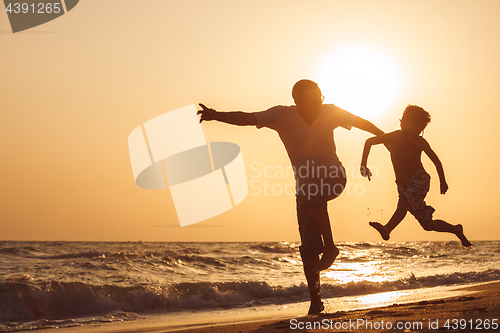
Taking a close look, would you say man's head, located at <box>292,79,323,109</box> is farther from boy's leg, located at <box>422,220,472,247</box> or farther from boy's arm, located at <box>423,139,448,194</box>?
boy's leg, located at <box>422,220,472,247</box>

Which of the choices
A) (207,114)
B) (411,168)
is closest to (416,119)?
(411,168)

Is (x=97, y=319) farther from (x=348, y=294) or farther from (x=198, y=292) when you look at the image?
(x=348, y=294)

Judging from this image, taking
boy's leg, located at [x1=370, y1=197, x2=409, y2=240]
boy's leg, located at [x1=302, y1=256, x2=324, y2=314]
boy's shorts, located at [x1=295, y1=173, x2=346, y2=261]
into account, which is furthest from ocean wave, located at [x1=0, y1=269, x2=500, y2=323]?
boy's shorts, located at [x1=295, y1=173, x2=346, y2=261]

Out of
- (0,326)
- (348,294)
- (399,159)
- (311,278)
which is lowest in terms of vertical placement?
(348,294)

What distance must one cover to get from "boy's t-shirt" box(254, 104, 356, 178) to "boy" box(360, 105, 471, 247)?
1.89 feet

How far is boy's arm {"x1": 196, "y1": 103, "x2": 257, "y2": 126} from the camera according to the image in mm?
3820

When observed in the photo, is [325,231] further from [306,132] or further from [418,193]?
[418,193]

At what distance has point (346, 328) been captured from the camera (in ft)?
10.4

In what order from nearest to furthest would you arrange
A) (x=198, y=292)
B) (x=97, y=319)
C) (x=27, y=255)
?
(x=97, y=319), (x=198, y=292), (x=27, y=255)

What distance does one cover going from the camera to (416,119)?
4.51m

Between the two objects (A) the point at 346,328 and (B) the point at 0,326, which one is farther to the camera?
(B) the point at 0,326

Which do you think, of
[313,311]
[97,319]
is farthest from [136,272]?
[313,311]

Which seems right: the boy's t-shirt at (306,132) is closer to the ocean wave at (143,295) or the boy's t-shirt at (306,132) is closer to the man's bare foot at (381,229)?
the man's bare foot at (381,229)

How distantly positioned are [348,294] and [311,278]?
741 cm
